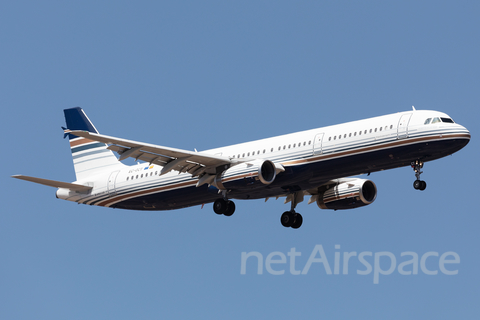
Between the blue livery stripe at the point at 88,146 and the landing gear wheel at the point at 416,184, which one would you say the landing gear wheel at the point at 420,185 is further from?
the blue livery stripe at the point at 88,146

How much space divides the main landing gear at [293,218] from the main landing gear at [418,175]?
11.0 m

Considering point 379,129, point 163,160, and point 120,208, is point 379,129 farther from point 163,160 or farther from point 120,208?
point 120,208

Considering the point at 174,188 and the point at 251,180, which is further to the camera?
the point at 174,188

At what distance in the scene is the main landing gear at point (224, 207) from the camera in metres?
47.5

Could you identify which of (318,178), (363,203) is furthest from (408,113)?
(363,203)

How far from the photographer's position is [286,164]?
4488cm

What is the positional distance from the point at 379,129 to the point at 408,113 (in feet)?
6.34

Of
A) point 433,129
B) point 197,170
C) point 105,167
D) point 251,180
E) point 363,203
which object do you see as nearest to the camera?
point 433,129

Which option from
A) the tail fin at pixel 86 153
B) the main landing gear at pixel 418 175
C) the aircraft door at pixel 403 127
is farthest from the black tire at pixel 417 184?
the tail fin at pixel 86 153

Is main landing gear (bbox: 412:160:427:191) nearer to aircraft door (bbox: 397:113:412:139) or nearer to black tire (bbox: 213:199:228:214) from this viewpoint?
aircraft door (bbox: 397:113:412:139)

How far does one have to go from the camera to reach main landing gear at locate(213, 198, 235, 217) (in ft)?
156

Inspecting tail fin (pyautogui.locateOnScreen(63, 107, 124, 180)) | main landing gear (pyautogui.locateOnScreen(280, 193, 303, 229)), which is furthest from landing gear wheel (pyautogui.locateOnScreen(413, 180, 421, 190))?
tail fin (pyautogui.locateOnScreen(63, 107, 124, 180))

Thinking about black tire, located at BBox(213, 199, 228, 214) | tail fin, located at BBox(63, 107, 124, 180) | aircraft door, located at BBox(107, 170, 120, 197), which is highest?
tail fin, located at BBox(63, 107, 124, 180)

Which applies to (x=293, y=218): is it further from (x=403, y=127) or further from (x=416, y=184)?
(x=403, y=127)
